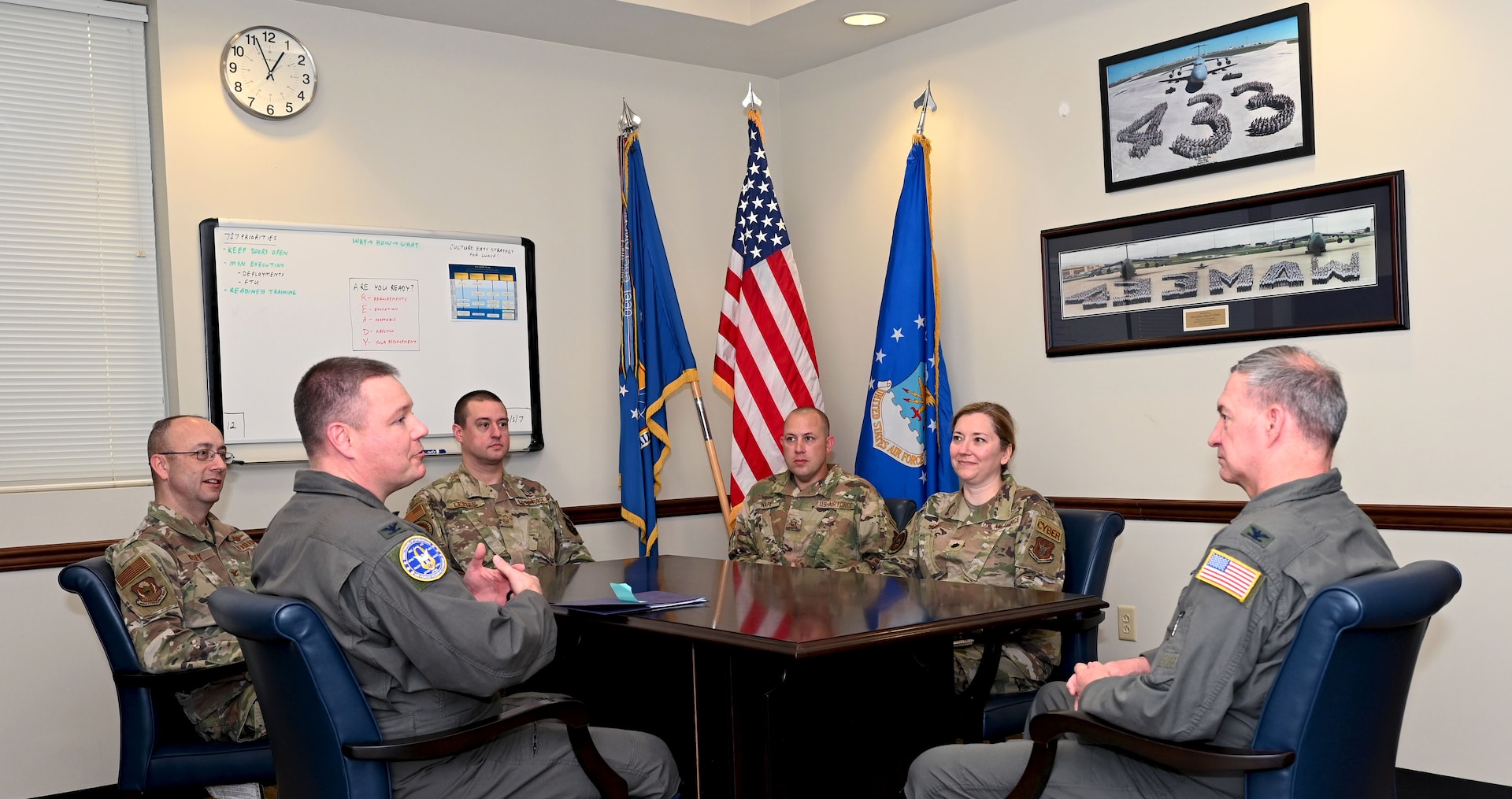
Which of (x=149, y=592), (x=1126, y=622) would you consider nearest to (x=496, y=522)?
(x=149, y=592)

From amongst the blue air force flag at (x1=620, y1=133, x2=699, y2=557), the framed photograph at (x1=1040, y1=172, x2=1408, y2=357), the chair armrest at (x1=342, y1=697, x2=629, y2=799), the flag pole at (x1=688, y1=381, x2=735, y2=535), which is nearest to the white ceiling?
the blue air force flag at (x1=620, y1=133, x2=699, y2=557)

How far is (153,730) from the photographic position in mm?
Answer: 3004

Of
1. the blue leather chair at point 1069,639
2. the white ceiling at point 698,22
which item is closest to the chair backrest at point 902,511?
the blue leather chair at point 1069,639

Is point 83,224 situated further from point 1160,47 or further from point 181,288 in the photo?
point 1160,47

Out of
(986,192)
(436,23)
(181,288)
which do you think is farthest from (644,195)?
(181,288)

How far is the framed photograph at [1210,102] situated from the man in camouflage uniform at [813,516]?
1.46 meters

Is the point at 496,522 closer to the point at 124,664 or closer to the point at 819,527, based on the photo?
the point at 819,527

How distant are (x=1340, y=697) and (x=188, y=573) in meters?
2.93

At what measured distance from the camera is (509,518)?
4.42 m

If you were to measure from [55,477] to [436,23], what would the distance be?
2239mm

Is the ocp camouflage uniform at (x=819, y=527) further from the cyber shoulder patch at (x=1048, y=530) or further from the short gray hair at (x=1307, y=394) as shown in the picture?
the short gray hair at (x=1307, y=394)

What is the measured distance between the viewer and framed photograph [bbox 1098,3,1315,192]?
13.0 ft

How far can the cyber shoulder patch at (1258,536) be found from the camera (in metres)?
2.04

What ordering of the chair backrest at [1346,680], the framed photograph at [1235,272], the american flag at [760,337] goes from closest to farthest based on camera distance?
the chair backrest at [1346,680] → the framed photograph at [1235,272] → the american flag at [760,337]
